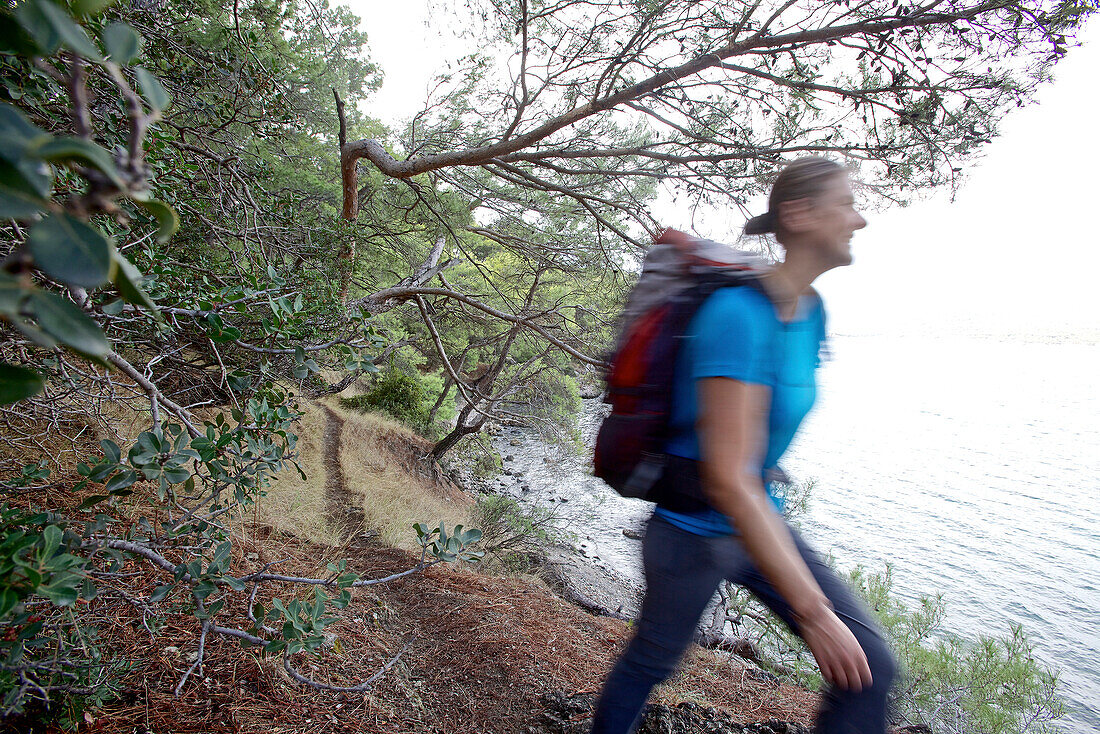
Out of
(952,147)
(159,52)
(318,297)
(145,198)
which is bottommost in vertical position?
(145,198)

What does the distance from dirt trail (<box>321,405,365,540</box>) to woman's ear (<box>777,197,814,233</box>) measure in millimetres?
3598

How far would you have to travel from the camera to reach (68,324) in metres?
0.35

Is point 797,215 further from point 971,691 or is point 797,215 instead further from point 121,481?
point 971,691

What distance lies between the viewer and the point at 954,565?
324 inches

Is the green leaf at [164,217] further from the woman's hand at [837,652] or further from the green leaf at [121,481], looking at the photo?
the woman's hand at [837,652]

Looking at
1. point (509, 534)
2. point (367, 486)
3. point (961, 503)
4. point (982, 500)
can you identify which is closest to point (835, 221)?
point (367, 486)

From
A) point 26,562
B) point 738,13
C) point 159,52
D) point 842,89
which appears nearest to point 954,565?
point 842,89

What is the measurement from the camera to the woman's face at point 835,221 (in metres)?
1.23

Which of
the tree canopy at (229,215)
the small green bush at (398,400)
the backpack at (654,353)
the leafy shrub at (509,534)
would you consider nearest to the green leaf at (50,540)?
the tree canopy at (229,215)

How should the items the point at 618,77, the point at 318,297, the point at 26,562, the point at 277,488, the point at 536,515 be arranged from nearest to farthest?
the point at 26,562 → the point at 318,297 → the point at 618,77 → the point at 277,488 → the point at 536,515

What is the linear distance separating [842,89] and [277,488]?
201 inches

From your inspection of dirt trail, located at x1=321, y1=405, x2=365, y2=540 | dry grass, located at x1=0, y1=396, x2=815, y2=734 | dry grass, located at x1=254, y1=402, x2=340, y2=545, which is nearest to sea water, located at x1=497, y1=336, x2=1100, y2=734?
dry grass, located at x1=0, y1=396, x2=815, y2=734

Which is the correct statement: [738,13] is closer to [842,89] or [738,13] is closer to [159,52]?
[842,89]

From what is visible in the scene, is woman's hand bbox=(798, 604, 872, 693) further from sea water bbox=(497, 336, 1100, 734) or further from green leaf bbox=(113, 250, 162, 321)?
green leaf bbox=(113, 250, 162, 321)
